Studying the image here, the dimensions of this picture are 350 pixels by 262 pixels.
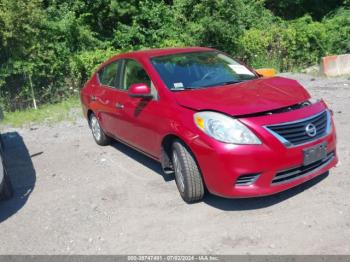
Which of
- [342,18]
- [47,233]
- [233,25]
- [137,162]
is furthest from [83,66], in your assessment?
[342,18]

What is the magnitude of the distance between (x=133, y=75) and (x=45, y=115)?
5248 mm

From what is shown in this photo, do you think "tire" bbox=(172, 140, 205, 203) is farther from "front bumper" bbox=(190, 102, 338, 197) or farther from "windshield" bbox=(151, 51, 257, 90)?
"windshield" bbox=(151, 51, 257, 90)

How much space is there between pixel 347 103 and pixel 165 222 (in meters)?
5.95

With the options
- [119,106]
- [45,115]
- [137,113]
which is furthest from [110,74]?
[45,115]

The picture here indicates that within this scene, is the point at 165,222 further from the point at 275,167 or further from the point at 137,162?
the point at 137,162

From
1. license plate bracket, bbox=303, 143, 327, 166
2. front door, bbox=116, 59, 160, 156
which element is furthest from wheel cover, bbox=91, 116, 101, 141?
license plate bracket, bbox=303, 143, 327, 166

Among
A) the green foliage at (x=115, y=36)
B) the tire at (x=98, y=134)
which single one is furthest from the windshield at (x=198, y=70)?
the green foliage at (x=115, y=36)

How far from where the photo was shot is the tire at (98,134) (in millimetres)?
7524

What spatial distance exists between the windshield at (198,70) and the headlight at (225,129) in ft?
2.79

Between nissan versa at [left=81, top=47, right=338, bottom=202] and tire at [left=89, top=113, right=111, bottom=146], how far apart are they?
4.81 feet

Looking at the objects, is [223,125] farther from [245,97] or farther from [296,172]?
[296,172]

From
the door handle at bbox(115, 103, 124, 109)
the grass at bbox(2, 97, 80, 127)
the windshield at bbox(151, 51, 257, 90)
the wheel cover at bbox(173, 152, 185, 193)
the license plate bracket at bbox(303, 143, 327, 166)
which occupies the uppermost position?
the windshield at bbox(151, 51, 257, 90)

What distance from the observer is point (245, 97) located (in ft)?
15.6

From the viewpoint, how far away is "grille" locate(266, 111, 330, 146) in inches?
171
